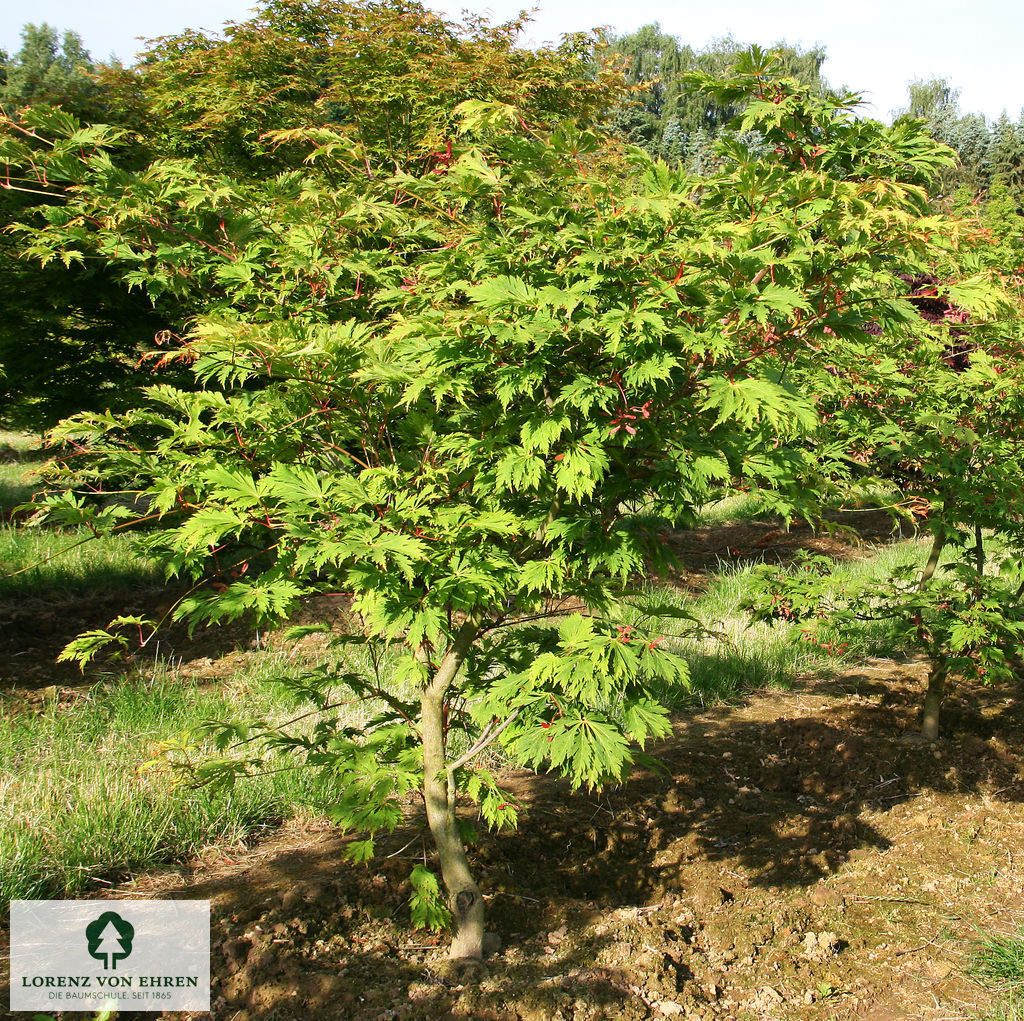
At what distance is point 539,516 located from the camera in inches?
104

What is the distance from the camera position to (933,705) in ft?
16.0

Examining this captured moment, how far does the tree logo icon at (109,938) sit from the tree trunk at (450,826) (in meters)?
1.11

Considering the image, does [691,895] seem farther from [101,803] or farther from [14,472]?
[14,472]

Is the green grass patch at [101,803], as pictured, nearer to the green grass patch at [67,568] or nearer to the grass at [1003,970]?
the grass at [1003,970]

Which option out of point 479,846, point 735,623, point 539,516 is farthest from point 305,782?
point 735,623

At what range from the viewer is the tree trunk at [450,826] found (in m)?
2.80

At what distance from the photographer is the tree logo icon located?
274 centimetres

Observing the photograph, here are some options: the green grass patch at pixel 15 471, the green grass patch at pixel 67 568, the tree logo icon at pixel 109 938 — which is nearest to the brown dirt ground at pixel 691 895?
the tree logo icon at pixel 109 938

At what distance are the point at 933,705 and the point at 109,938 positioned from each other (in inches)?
174

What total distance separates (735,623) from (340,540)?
5.51 metres

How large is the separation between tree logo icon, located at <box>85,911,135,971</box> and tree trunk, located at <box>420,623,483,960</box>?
1.11 meters

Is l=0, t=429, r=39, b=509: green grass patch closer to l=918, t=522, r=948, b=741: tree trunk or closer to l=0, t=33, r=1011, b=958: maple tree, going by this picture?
l=0, t=33, r=1011, b=958: maple tree

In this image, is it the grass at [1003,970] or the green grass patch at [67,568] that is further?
the green grass patch at [67,568]

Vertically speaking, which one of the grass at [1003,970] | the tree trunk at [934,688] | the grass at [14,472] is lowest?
the grass at [1003,970]
